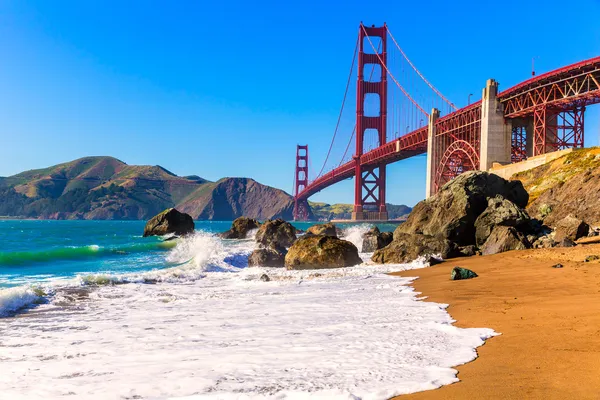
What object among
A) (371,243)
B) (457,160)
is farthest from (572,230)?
(457,160)

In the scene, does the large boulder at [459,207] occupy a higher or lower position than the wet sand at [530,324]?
higher

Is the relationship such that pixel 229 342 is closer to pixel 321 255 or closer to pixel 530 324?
pixel 530 324

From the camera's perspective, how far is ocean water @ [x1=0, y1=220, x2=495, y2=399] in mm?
3977

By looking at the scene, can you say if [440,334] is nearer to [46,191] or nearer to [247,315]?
[247,315]

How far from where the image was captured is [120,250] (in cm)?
2864

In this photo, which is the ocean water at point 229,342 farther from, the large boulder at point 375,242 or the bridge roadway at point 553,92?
the bridge roadway at point 553,92

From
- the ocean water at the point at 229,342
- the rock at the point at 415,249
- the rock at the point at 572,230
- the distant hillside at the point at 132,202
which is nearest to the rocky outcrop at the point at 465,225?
the rock at the point at 415,249

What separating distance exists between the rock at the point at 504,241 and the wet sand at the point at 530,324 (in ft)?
9.36

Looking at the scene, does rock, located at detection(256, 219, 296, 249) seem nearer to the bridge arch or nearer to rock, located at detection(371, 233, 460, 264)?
rock, located at detection(371, 233, 460, 264)

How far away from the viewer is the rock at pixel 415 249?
1539 centimetres

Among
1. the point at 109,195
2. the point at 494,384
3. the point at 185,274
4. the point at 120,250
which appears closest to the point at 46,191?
the point at 109,195

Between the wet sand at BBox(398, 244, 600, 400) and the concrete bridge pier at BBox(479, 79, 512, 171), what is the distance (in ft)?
102

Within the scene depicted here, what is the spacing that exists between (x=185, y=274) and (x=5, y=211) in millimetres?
200573

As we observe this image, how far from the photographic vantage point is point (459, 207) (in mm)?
17625
